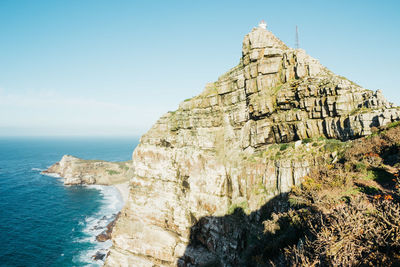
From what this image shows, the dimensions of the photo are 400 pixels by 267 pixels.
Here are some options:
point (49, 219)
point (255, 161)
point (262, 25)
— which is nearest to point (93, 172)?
point (49, 219)

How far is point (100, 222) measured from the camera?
59125 millimetres

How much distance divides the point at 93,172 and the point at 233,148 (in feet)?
282

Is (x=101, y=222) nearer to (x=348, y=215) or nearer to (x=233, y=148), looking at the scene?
(x=233, y=148)

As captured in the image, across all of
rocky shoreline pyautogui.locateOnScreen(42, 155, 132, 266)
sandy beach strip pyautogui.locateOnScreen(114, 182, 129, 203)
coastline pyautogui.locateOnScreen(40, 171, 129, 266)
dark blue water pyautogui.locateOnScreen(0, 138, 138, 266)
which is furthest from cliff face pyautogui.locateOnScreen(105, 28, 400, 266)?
rocky shoreline pyautogui.locateOnScreen(42, 155, 132, 266)

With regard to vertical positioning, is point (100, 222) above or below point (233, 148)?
below

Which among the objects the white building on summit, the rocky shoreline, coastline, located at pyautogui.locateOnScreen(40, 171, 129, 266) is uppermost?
the white building on summit

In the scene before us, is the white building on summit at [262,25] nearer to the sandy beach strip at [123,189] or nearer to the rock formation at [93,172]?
the sandy beach strip at [123,189]

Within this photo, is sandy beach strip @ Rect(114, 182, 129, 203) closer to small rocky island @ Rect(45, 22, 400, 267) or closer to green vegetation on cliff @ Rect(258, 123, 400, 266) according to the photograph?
small rocky island @ Rect(45, 22, 400, 267)

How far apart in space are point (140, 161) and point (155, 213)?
996cm

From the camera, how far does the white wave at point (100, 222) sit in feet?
146

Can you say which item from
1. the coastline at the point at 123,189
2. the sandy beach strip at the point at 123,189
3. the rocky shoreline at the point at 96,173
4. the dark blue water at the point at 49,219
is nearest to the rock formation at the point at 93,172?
the rocky shoreline at the point at 96,173

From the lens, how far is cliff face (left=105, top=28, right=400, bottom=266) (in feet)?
81.3

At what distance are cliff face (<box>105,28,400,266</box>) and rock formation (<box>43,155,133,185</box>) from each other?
213 ft

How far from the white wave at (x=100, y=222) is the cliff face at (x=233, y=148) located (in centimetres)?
1285
